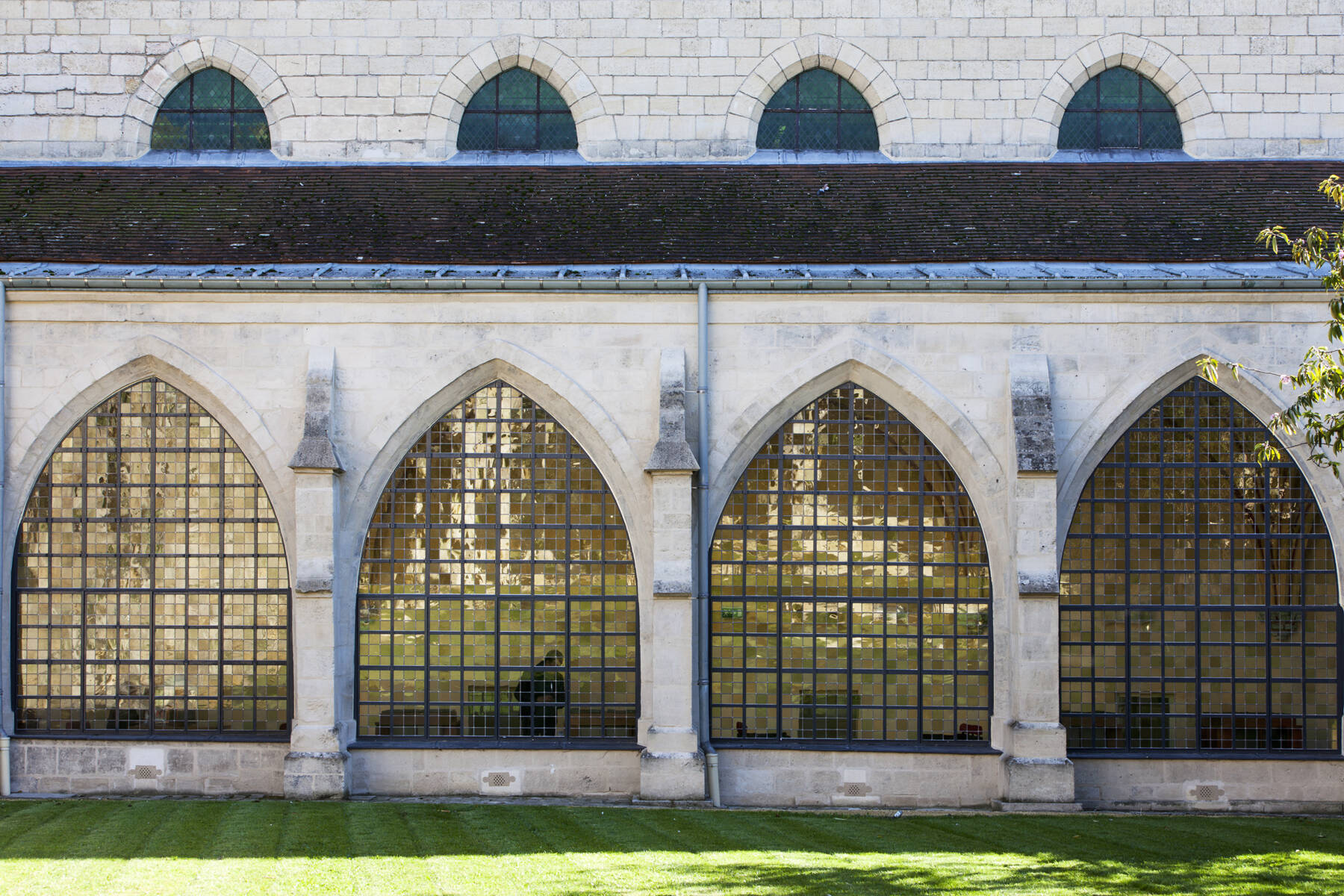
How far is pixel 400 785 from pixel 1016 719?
765 cm

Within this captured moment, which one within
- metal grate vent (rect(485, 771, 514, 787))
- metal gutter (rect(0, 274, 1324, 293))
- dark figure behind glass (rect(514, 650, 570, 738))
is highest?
metal gutter (rect(0, 274, 1324, 293))

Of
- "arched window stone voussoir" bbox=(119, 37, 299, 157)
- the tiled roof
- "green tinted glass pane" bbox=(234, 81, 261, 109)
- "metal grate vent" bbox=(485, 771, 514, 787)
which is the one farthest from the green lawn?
"green tinted glass pane" bbox=(234, 81, 261, 109)

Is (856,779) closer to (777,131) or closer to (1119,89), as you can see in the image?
(777,131)

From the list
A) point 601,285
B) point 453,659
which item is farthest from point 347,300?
point 453,659

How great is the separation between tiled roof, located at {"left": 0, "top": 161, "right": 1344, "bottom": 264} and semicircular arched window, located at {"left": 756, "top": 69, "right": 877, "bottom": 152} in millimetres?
881

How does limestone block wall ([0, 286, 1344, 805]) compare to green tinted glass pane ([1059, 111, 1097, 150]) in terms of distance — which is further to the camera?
green tinted glass pane ([1059, 111, 1097, 150])

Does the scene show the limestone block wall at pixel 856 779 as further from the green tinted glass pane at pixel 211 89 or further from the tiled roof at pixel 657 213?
the green tinted glass pane at pixel 211 89

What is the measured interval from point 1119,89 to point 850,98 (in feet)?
13.8

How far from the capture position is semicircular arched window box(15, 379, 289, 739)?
1603 centimetres

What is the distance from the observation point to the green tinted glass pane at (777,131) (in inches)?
770

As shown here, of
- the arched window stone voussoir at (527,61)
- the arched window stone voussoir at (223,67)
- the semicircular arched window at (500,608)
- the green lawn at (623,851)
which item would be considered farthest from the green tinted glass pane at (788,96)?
the green lawn at (623,851)

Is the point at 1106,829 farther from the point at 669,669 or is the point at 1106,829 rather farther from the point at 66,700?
the point at 66,700

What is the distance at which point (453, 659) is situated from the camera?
16.0 meters

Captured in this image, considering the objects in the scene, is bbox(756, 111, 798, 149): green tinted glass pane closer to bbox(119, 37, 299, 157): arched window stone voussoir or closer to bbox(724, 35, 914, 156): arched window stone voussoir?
bbox(724, 35, 914, 156): arched window stone voussoir
